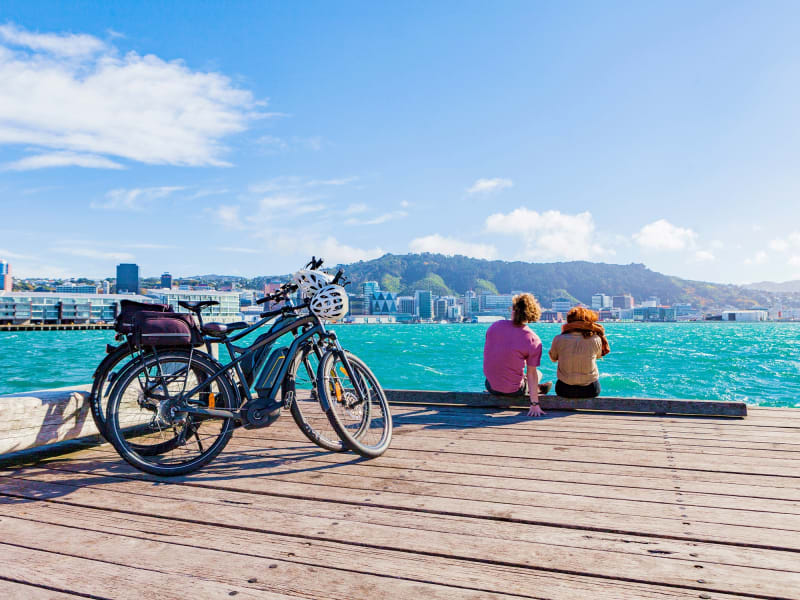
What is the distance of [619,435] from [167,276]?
20687 cm

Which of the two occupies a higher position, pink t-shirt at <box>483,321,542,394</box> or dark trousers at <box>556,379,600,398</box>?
pink t-shirt at <box>483,321,542,394</box>

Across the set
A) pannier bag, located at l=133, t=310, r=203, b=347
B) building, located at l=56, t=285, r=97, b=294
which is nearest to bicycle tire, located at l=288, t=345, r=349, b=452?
pannier bag, located at l=133, t=310, r=203, b=347

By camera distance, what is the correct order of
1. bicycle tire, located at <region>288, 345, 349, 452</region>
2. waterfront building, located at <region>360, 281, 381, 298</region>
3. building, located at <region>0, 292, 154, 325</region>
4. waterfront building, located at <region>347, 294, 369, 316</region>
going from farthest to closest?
waterfront building, located at <region>360, 281, 381, 298</region>, waterfront building, located at <region>347, 294, 369, 316</region>, building, located at <region>0, 292, 154, 325</region>, bicycle tire, located at <region>288, 345, 349, 452</region>

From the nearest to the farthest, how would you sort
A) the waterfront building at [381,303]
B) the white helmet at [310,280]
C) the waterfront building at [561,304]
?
the white helmet at [310,280] < the waterfront building at [561,304] < the waterfront building at [381,303]

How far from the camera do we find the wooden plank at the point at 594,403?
5.29 metres

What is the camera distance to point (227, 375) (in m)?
3.81

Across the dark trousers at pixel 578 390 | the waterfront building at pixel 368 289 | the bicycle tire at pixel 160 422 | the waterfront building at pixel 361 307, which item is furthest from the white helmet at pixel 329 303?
the waterfront building at pixel 368 289

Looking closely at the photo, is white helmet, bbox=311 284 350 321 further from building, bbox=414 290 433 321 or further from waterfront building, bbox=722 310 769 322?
waterfront building, bbox=722 310 769 322

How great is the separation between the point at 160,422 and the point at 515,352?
10.9 ft

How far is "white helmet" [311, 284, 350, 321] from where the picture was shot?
13.1ft

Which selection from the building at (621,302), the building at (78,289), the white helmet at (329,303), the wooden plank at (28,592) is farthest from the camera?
the building at (621,302)

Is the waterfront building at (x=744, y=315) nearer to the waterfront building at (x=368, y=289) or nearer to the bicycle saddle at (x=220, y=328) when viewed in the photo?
the waterfront building at (x=368, y=289)

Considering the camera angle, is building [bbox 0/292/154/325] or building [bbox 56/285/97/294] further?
building [bbox 56/285/97/294]

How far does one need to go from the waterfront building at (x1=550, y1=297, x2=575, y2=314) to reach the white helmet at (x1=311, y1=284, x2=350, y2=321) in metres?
171
